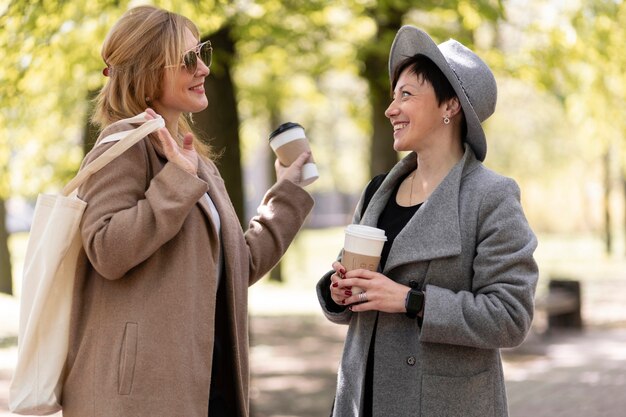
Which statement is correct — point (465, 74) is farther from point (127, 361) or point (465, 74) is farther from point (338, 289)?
point (127, 361)

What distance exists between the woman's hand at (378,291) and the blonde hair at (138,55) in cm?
87

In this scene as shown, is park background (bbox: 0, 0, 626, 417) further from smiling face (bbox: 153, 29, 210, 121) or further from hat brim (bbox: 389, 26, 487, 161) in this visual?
hat brim (bbox: 389, 26, 487, 161)

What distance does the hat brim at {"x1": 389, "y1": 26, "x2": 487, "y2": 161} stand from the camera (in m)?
2.92

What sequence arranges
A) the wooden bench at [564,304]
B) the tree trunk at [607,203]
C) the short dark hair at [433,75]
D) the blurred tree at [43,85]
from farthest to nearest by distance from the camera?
1. the tree trunk at [607,203]
2. the wooden bench at [564,304]
3. the blurred tree at [43,85]
4. the short dark hair at [433,75]

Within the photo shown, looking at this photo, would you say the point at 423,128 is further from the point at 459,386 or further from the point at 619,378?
the point at 619,378

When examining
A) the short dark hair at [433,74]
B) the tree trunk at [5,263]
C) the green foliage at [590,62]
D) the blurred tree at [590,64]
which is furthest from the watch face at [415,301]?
the tree trunk at [5,263]

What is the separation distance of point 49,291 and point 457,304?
3.98ft

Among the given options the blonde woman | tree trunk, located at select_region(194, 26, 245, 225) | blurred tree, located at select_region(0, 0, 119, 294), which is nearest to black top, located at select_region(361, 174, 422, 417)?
the blonde woman

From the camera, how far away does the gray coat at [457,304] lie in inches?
109

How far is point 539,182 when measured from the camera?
2919cm

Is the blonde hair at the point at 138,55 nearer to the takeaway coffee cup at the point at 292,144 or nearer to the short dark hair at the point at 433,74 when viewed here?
the takeaway coffee cup at the point at 292,144

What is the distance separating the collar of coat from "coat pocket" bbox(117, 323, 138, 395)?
0.84 meters

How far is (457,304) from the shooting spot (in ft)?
9.16

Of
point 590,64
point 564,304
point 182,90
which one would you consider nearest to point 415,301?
point 182,90
